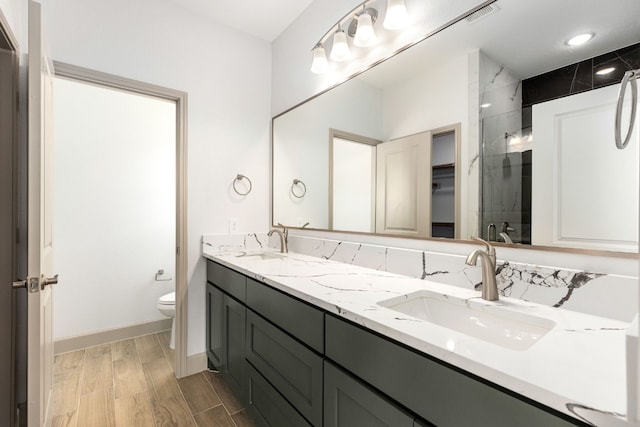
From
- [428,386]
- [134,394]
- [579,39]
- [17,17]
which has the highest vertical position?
[17,17]

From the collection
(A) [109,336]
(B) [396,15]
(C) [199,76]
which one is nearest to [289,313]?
(B) [396,15]

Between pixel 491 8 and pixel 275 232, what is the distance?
1803 mm

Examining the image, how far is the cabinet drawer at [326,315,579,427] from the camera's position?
0.57 meters

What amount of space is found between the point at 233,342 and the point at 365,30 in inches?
70.7

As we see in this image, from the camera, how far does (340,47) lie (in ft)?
5.62

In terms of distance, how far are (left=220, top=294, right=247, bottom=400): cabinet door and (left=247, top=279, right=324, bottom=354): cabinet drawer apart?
166 mm

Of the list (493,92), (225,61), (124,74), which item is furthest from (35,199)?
(493,92)

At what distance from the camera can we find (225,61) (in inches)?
88.0

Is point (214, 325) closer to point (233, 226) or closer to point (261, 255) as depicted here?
point (261, 255)

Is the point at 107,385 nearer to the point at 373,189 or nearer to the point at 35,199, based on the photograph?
the point at 35,199

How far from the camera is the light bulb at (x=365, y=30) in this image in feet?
5.00

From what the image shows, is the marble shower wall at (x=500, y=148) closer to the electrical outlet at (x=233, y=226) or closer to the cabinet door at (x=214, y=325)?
the cabinet door at (x=214, y=325)

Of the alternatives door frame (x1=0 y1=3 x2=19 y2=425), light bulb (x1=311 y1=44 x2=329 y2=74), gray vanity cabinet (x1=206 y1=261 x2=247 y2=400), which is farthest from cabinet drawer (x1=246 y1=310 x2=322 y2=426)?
light bulb (x1=311 y1=44 x2=329 y2=74)

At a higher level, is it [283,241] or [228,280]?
[283,241]
